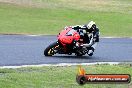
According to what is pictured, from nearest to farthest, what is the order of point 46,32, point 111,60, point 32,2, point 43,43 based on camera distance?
point 111,60 → point 43,43 → point 46,32 → point 32,2

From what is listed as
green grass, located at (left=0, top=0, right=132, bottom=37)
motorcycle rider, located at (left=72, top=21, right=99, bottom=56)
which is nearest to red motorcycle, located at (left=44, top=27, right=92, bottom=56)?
motorcycle rider, located at (left=72, top=21, right=99, bottom=56)

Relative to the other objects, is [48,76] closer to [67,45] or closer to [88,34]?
[67,45]

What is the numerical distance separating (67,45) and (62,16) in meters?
20.2

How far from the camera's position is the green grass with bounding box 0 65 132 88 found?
934 centimetres

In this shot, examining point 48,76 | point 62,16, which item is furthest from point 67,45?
point 62,16

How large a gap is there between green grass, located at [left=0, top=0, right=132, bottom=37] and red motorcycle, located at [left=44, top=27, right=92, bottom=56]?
28.9ft

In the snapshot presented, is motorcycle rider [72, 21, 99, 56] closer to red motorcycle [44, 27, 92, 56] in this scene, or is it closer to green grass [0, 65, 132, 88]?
red motorcycle [44, 27, 92, 56]

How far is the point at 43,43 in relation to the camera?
19.5 meters

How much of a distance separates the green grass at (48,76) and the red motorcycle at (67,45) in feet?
8.02

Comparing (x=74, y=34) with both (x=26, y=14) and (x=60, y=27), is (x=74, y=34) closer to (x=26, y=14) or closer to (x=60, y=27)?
(x=60, y=27)

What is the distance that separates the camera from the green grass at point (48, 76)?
9336mm

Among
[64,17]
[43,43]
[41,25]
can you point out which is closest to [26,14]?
[64,17]

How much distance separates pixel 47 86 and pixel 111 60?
6.35 metres

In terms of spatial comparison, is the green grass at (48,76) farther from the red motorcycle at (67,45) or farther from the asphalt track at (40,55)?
the red motorcycle at (67,45)
